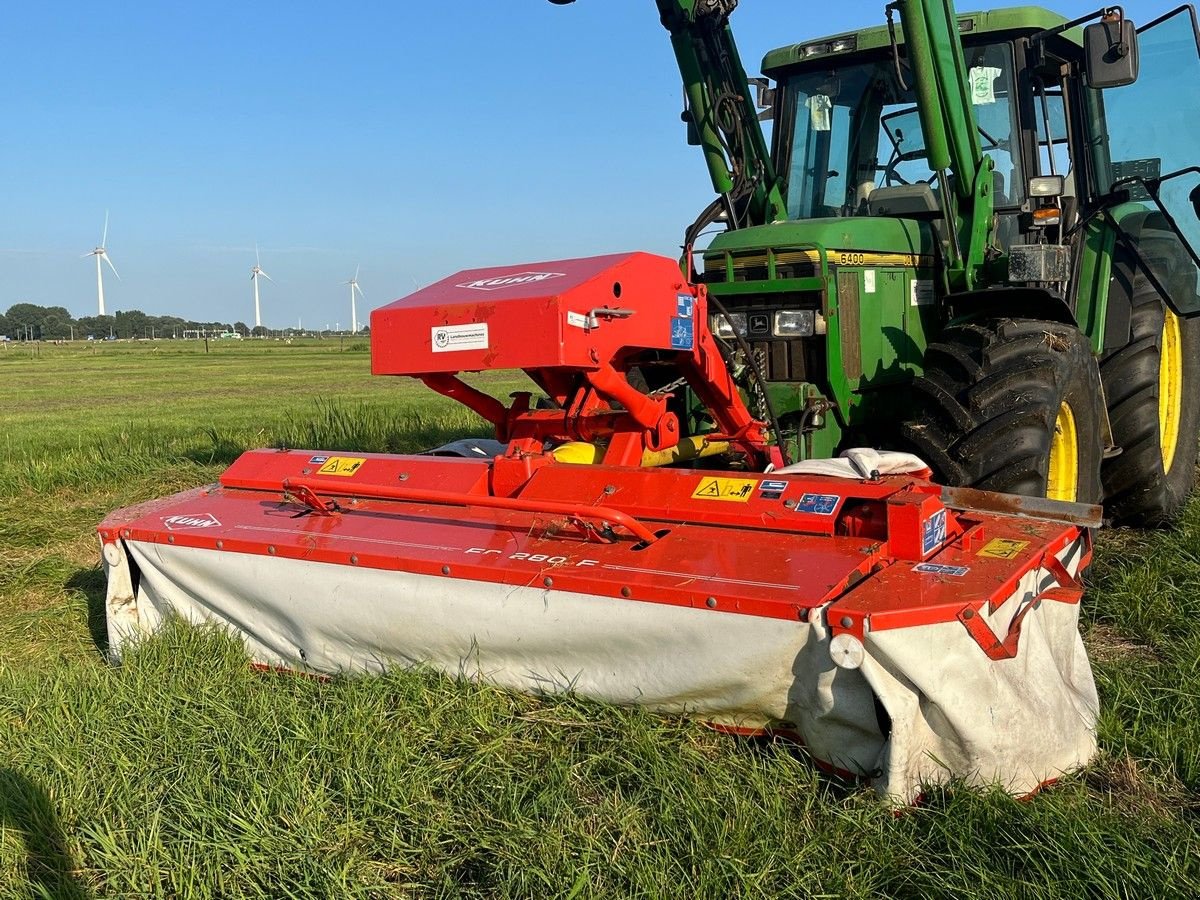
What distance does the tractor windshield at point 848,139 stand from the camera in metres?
5.44

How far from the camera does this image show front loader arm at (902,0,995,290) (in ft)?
14.7

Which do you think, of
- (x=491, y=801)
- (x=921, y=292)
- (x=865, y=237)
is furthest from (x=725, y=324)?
(x=491, y=801)

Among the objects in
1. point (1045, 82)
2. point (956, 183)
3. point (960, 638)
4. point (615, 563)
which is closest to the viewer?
point (960, 638)

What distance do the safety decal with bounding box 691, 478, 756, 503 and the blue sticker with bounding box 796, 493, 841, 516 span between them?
18 cm

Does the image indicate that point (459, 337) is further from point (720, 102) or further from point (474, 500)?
point (720, 102)

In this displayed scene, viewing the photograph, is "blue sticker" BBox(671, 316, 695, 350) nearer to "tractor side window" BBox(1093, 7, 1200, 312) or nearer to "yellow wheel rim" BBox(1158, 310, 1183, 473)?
"tractor side window" BBox(1093, 7, 1200, 312)

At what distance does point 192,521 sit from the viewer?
399 centimetres

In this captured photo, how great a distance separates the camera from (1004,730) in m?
2.67

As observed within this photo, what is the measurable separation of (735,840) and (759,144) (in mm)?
3973

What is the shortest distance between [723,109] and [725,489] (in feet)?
8.92

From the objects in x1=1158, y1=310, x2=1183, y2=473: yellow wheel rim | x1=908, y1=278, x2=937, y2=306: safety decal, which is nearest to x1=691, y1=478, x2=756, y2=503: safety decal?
x1=908, y1=278, x2=937, y2=306: safety decal

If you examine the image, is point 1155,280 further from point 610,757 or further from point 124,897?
point 124,897

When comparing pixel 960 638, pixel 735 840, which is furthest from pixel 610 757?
pixel 960 638

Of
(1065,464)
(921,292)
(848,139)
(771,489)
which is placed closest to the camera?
(771,489)
